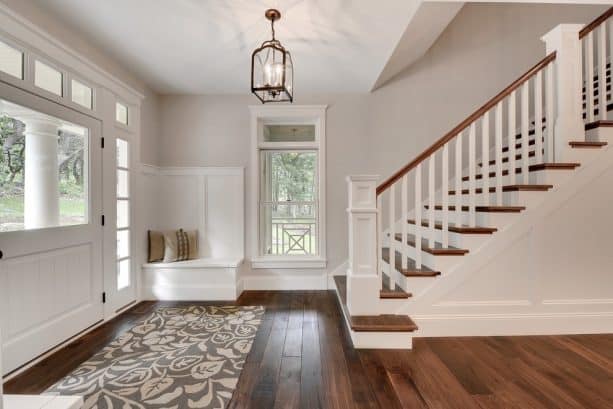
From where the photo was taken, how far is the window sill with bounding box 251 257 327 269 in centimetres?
396

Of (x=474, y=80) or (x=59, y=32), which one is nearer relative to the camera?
(x=59, y=32)

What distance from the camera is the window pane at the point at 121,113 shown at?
325 cm

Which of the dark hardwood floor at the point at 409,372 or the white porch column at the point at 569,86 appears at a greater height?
the white porch column at the point at 569,86

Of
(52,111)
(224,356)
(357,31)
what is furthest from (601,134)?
(52,111)

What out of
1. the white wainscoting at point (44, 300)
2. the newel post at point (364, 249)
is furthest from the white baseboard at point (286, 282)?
the white wainscoting at point (44, 300)

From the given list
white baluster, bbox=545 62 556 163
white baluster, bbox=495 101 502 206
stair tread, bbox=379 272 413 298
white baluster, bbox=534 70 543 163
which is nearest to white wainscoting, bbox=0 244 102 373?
stair tread, bbox=379 272 413 298

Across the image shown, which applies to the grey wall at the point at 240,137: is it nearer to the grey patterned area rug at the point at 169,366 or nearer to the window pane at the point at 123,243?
the window pane at the point at 123,243

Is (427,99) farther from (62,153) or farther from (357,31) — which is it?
(62,153)

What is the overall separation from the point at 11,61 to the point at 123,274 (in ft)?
6.89

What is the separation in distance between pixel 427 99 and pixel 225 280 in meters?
3.28

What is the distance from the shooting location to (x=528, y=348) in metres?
2.37

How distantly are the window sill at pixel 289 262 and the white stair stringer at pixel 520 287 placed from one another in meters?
1.49

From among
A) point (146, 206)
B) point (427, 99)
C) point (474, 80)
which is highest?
point (474, 80)

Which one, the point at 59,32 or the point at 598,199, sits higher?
the point at 59,32
